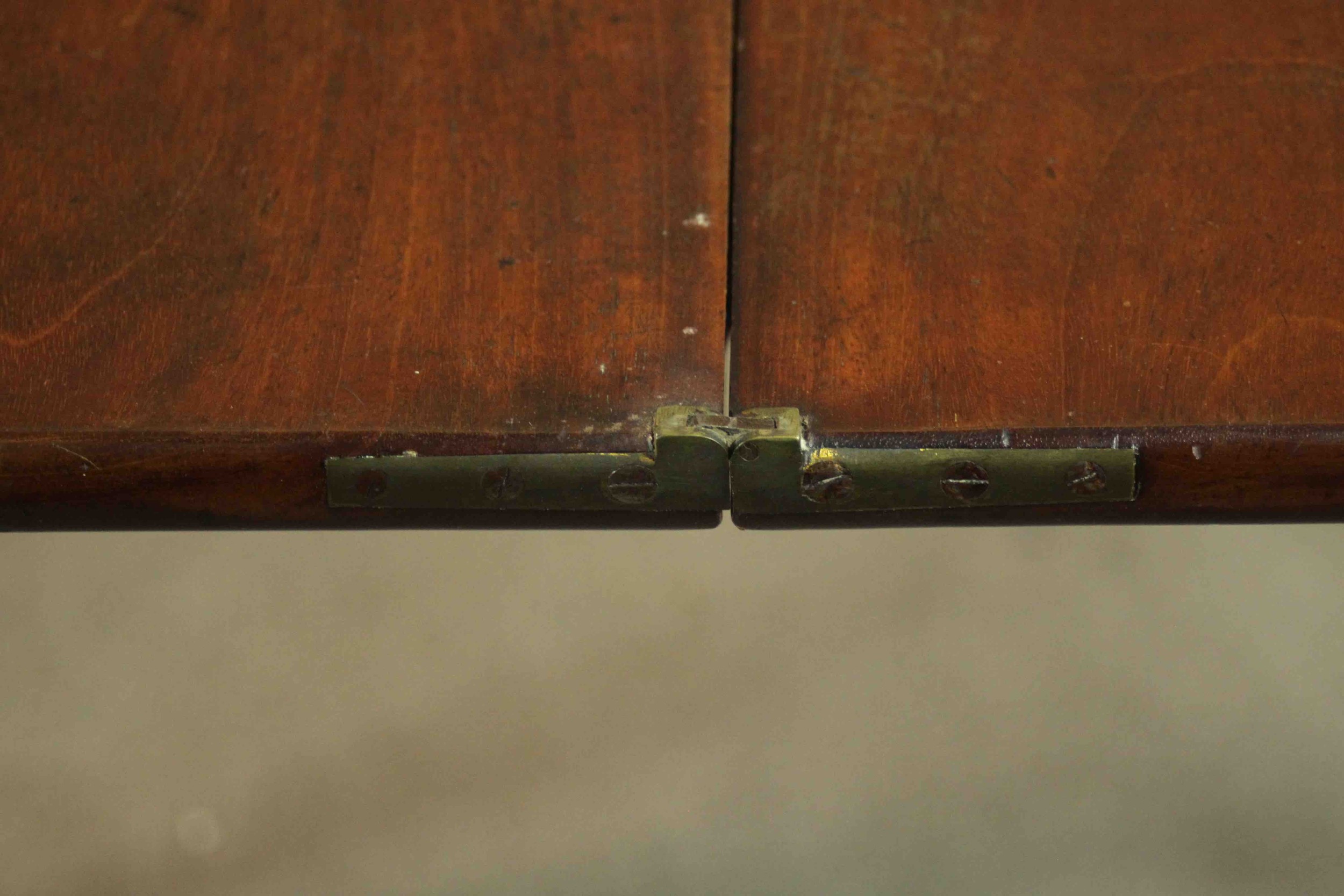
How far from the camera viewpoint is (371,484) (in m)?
0.54

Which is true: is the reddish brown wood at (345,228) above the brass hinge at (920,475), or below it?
above

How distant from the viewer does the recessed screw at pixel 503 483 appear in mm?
532

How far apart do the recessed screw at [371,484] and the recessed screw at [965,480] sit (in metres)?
0.20

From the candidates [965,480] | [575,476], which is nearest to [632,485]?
[575,476]

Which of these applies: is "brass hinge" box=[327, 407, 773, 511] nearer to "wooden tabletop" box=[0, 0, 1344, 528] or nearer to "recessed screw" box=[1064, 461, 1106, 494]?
"wooden tabletop" box=[0, 0, 1344, 528]

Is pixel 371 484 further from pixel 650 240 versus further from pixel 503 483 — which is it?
pixel 650 240

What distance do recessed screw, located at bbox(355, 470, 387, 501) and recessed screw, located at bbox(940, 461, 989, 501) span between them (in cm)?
20

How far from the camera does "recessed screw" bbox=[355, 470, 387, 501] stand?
53 centimetres

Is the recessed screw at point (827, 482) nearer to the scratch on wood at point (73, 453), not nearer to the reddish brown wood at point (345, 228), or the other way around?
the reddish brown wood at point (345, 228)

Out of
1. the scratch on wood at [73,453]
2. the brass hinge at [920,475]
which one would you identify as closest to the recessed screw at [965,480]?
the brass hinge at [920,475]

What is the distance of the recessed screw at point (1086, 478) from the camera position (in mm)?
530

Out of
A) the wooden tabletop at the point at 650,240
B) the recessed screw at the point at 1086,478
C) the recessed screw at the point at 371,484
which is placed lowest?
the recessed screw at the point at 371,484

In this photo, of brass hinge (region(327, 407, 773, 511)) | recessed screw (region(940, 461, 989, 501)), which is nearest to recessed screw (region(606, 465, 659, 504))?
brass hinge (region(327, 407, 773, 511))

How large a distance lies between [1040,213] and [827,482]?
0.52ft
